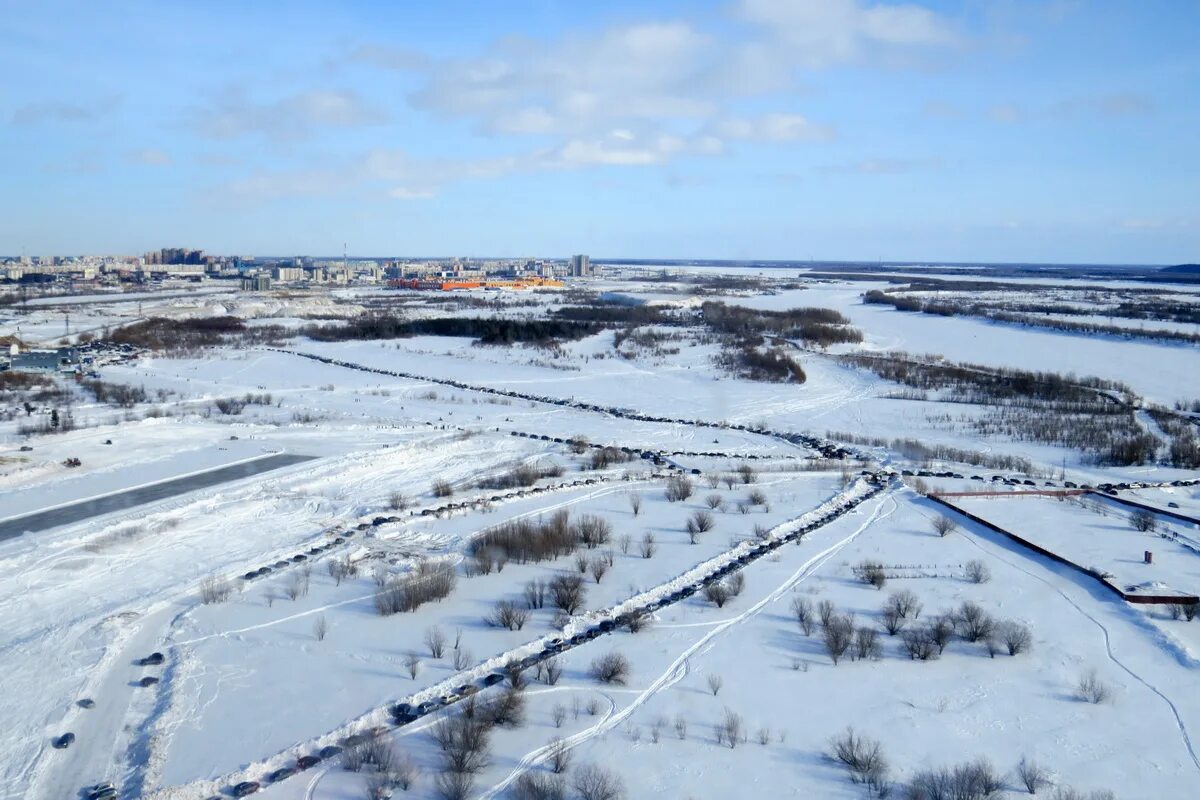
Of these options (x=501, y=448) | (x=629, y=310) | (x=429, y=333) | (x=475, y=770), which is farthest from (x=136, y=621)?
(x=629, y=310)

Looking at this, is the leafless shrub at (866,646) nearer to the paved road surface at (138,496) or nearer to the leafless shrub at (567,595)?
the leafless shrub at (567,595)

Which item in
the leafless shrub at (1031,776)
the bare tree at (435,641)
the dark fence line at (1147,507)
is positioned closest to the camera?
the leafless shrub at (1031,776)

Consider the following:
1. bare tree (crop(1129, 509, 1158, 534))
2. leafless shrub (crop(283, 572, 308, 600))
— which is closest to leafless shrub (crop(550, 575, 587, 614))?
leafless shrub (crop(283, 572, 308, 600))

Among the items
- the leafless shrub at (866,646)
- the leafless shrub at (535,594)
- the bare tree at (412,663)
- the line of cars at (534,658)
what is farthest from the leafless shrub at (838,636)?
the bare tree at (412,663)

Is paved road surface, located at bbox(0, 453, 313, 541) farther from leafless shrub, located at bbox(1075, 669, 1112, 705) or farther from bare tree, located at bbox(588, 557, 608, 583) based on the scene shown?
leafless shrub, located at bbox(1075, 669, 1112, 705)

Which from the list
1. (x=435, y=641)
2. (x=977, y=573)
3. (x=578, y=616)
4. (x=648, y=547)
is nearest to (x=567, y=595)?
(x=578, y=616)

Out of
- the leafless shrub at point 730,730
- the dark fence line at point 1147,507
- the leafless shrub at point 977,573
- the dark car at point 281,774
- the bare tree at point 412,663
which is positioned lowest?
the dark car at point 281,774

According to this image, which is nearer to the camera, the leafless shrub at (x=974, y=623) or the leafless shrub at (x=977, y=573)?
the leafless shrub at (x=974, y=623)
